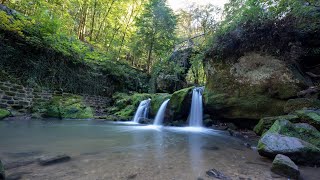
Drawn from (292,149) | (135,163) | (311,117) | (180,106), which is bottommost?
(135,163)

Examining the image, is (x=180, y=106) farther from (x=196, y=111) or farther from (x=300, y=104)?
(x=300, y=104)

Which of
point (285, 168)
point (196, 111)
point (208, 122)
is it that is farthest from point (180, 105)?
point (285, 168)

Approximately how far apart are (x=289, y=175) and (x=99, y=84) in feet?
36.0

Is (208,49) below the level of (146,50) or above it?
below

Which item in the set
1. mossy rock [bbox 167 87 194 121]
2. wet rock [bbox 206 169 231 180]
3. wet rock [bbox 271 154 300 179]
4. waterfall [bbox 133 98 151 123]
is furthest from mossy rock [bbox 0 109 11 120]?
wet rock [bbox 271 154 300 179]

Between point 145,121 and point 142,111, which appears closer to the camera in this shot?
point 145,121

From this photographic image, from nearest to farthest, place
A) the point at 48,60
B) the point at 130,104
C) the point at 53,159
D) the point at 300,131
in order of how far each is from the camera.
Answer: the point at 53,159, the point at 300,131, the point at 48,60, the point at 130,104

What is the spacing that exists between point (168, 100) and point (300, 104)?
16.4ft

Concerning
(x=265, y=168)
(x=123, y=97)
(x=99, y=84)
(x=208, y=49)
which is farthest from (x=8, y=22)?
(x=265, y=168)

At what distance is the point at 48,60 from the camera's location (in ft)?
31.7

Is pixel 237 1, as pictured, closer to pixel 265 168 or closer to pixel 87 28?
pixel 265 168

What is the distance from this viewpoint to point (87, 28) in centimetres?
1889

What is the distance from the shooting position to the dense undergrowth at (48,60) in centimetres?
832

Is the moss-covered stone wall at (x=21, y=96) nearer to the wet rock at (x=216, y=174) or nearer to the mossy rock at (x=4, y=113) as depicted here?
the mossy rock at (x=4, y=113)
